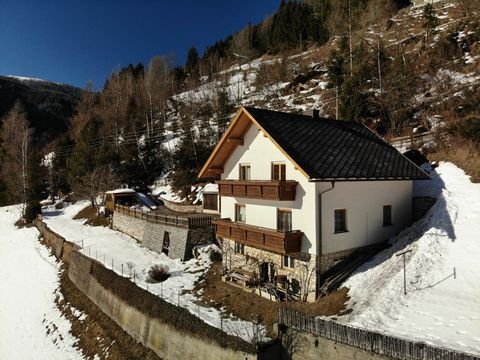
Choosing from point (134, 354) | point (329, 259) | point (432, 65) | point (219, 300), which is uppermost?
point (432, 65)

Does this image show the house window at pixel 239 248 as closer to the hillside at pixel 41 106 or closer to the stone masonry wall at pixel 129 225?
the stone masonry wall at pixel 129 225

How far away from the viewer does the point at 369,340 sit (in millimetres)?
10922

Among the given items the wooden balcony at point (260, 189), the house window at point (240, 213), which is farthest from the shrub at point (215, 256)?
the wooden balcony at point (260, 189)

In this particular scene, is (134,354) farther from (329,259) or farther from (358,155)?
(358,155)

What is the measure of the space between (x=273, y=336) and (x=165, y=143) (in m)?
50.5

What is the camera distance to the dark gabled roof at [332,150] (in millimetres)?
17141

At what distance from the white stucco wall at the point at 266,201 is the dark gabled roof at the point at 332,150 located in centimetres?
85

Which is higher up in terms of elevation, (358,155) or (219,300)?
(358,155)

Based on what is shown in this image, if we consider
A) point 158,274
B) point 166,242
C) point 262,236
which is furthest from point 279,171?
point 166,242

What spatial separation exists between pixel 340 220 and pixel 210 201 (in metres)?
19.7

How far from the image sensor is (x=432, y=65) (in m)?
42.7

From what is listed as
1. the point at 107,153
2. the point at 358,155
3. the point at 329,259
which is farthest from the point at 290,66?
the point at 329,259

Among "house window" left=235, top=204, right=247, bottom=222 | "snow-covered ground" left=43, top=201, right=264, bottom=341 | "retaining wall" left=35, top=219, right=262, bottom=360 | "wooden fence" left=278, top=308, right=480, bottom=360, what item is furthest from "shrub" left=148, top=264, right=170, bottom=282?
"wooden fence" left=278, top=308, right=480, bottom=360

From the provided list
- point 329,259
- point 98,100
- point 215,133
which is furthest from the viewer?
point 98,100
